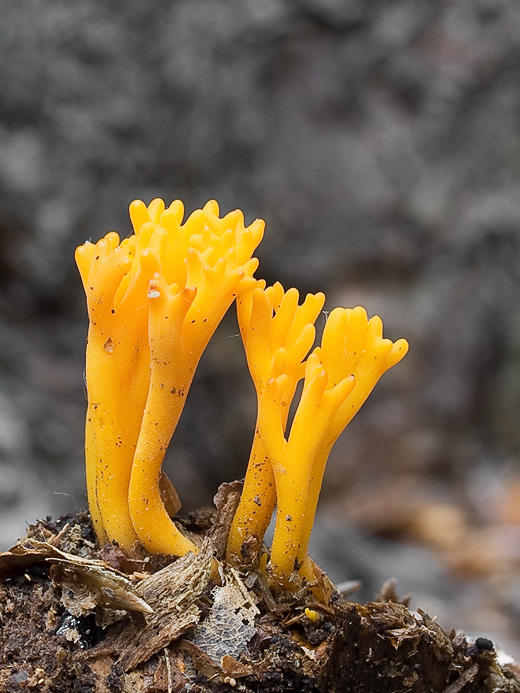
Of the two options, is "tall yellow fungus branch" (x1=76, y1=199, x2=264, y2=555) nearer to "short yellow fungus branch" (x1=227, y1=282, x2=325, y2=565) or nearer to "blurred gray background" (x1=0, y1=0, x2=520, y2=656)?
"short yellow fungus branch" (x1=227, y1=282, x2=325, y2=565)

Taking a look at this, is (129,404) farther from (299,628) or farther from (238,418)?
(238,418)

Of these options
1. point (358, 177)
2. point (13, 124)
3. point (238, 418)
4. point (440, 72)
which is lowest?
point (238, 418)

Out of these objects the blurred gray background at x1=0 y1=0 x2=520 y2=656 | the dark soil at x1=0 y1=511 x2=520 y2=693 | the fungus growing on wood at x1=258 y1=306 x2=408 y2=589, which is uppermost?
the blurred gray background at x1=0 y1=0 x2=520 y2=656

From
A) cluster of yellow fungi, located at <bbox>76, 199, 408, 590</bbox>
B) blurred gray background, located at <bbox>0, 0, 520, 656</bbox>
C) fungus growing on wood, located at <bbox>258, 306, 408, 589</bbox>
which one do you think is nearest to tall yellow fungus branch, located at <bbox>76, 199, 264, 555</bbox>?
cluster of yellow fungi, located at <bbox>76, 199, 408, 590</bbox>

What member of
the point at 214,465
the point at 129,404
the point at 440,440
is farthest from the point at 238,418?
the point at 129,404

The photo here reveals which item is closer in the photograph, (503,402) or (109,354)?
(109,354)

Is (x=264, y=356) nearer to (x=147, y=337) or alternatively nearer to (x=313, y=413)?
(x=313, y=413)

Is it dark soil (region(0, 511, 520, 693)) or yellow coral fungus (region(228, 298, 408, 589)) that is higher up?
yellow coral fungus (region(228, 298, 408, 589))

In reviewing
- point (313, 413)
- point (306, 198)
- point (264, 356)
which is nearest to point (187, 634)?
point (313, 413)
